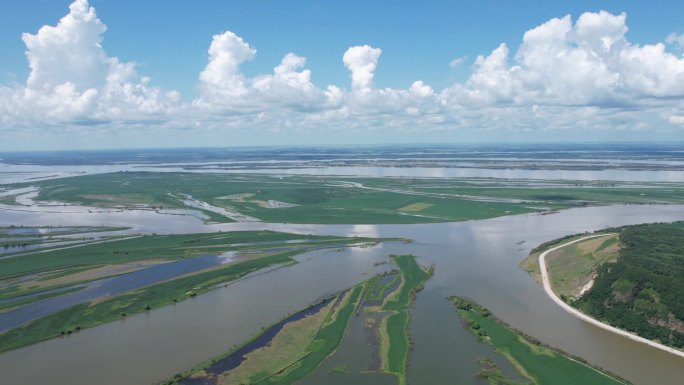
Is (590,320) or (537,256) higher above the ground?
(537,256)

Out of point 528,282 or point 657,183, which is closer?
point 528,282

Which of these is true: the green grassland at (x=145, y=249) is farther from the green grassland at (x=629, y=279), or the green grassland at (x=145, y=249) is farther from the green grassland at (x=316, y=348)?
the green grassland at (x=629, y=279)

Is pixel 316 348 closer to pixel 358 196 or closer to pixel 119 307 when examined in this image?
pixel 119 307

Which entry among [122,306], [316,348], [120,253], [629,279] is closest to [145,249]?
[120,253]

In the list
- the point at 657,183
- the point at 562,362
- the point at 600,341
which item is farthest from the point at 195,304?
the point at 657,183

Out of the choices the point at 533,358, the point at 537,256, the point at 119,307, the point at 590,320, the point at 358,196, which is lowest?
the point at 590,320

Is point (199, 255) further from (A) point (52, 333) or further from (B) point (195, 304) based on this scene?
(A) point (52, 333)

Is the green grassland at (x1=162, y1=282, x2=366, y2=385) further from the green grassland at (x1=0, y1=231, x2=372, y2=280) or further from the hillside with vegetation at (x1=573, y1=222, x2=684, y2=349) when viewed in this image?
the green grassland at (x1=0, y1=231, x2=372, y2=280)
